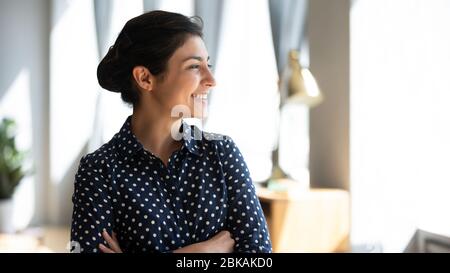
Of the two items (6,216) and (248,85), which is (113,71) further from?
(248,85)

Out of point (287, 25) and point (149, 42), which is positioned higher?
point (287, 25)

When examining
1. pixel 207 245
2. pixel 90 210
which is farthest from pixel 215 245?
pixel 90 210

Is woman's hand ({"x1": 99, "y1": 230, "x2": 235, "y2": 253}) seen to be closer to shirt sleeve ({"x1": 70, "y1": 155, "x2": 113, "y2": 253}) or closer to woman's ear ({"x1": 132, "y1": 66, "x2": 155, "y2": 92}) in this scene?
shirt sleeve ({"x1": 70, "y1": 155, "x2": 113, "y2": 253})

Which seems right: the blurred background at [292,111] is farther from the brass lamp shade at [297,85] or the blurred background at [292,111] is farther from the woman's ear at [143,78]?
the woman's ear at [143,78]

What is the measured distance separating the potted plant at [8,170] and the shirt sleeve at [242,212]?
65 cm

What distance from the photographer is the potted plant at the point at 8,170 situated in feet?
4.32

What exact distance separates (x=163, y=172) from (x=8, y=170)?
713 millimetres

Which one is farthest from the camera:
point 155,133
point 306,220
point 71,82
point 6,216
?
point 306,220

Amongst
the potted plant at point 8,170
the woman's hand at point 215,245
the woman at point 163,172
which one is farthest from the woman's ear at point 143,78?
the potted plant at point 8,170

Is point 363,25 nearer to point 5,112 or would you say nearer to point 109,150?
point 109,150

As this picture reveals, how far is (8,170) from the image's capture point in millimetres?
1427

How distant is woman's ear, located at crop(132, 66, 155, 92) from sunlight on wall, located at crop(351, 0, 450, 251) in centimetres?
80

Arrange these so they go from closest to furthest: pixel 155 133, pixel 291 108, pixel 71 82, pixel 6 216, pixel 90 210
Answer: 1. pixel 90 210
2. pixel 155 133
3. pixel 6 216
4. pixel 71 82
5. pixel 291 108

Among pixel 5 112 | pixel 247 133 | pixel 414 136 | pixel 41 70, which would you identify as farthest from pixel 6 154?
pixel 414 136
